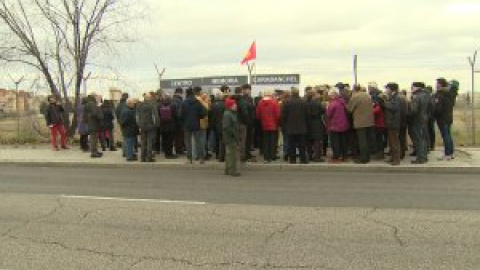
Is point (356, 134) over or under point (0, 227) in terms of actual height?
over

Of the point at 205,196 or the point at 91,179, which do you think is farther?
the point at 91,179

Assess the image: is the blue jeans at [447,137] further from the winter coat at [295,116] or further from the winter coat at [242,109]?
the winter coat at [242,109]

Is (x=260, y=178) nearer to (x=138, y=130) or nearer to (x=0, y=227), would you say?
(x=138, y=130)

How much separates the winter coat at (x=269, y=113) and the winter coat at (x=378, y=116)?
95.4 inches

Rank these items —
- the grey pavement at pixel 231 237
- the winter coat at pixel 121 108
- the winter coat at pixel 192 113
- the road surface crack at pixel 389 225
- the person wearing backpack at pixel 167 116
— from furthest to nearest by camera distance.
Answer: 1. the winter coat at pixel 121 108
2. the person wearing backpack at pixel 167 116
3. the winter coat at pixel 192 113
4. the road surface crack at pixel 389 225
5. the grey pavement at pixel 231 237

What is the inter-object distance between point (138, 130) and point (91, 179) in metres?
3.95

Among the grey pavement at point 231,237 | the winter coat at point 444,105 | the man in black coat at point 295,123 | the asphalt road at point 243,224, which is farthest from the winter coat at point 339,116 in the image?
the grey pavement at point 231,237

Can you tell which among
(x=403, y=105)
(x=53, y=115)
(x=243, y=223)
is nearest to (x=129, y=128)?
(x=53, y=115)

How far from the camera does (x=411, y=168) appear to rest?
15.2m

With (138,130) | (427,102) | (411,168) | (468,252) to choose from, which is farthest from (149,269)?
(138,130)

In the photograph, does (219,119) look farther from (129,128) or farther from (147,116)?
(129,128)

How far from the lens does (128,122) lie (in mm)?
18016

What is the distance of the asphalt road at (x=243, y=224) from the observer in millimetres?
6902

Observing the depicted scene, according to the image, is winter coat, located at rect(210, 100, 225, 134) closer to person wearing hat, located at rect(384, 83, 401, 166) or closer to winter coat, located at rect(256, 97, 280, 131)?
winter coat, located at rect(256, 97, 280, 131)
